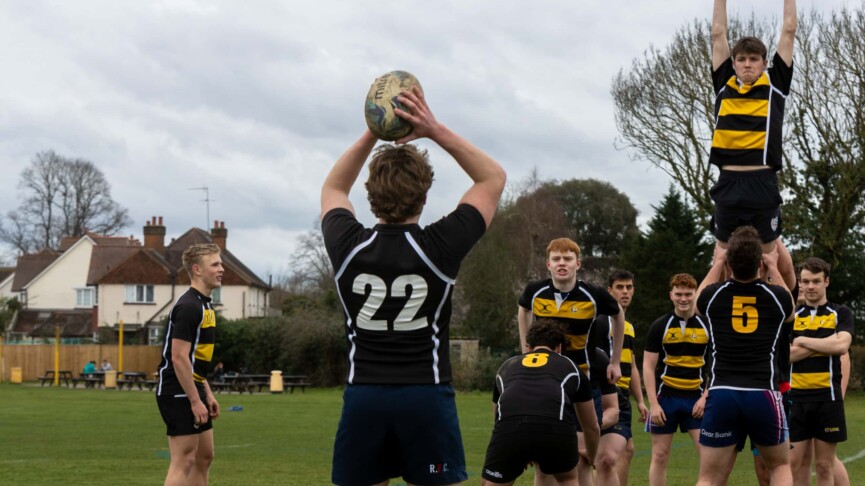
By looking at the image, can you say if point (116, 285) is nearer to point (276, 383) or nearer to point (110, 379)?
point (110, 379)

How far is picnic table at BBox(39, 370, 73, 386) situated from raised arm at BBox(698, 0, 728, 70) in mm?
50826

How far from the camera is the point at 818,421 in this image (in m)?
10.8

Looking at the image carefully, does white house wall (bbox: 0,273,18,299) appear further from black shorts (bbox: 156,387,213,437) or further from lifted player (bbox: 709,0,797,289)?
lifted player (bbox: 709,0,797,289)

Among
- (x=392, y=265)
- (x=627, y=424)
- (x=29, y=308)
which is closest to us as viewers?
(x=392, y=265)

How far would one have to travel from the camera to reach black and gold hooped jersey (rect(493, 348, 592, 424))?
8195 mm

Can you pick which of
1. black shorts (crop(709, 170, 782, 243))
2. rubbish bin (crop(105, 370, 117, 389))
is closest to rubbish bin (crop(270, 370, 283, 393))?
rubbish bin (crop(105, 370, 117, 389))

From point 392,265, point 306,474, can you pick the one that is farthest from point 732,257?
point 306,474

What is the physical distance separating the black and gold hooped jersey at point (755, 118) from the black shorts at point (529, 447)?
7.90 feet

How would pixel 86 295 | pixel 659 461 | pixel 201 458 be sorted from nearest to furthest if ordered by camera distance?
pixel 201 458 < pixel 659 461 < pixel 86 295

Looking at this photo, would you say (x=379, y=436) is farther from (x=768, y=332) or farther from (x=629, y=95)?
(x=629, y=95)

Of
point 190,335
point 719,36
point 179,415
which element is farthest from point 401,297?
point 179,415

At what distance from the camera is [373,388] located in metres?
5.35

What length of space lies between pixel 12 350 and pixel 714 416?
59250 millimetres

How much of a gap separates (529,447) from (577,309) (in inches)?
65.5
